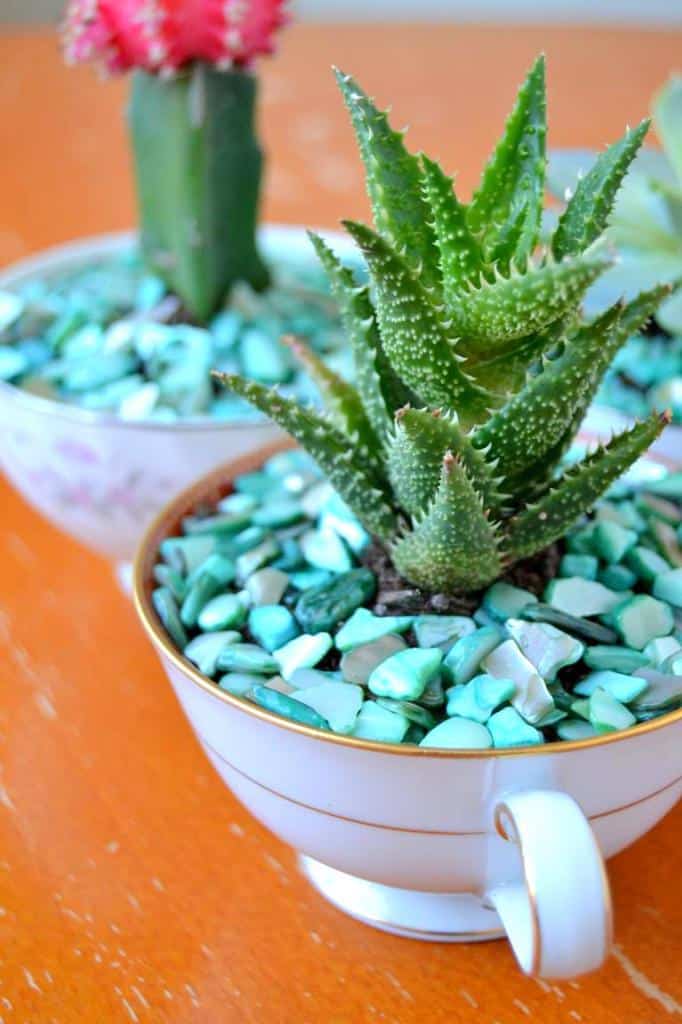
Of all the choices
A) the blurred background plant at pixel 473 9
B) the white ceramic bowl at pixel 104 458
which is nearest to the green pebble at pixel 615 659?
the white ceramic bowl at pixel 104 458

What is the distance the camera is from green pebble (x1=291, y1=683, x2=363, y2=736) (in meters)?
0.36

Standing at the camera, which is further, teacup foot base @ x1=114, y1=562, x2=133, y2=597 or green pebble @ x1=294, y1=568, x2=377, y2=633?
teacup foot base @ x1=114, y1=562, x2=133, y2=597

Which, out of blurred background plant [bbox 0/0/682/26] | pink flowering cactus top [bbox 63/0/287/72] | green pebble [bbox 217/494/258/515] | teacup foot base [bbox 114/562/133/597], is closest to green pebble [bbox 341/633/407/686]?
green pebble [bbox 217/494/258/515]

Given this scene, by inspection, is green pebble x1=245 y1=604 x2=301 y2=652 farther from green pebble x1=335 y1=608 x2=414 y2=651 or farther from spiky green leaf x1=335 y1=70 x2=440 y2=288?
spiky green leaf x1=335 y1=70 x2=440 y2=288

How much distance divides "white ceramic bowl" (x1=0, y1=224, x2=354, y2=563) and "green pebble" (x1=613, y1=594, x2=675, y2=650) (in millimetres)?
217

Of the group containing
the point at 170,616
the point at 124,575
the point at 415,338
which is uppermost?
the point at 415,338

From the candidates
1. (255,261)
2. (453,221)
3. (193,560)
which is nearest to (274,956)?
(193,560)

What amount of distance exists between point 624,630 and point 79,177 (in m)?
0.86

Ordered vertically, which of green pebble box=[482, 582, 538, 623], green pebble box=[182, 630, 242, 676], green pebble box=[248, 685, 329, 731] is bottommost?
green pebble box=[182, 630, 242, 676]

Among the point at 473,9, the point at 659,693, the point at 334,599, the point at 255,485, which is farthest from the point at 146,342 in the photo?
the point at 473,9

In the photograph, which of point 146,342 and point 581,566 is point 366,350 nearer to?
point 581,566

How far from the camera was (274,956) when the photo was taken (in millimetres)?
408

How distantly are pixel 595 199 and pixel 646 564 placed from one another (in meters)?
0.14

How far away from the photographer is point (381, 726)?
1.19 ft
